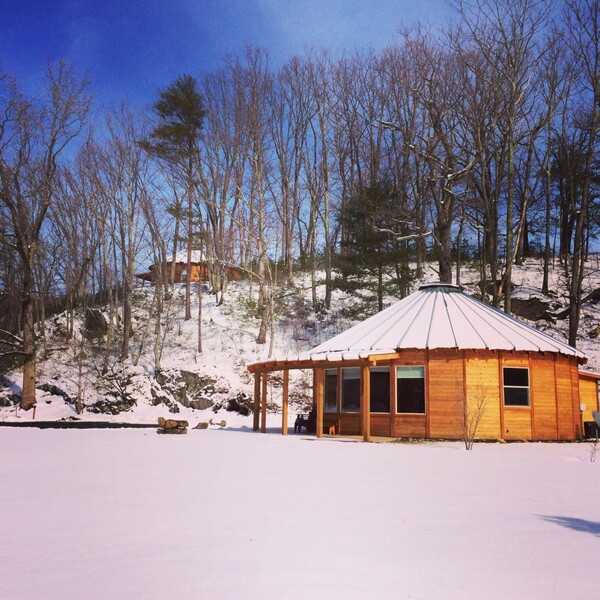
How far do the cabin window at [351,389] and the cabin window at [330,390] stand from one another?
0.46 metres

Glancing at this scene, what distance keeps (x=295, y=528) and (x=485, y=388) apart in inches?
396

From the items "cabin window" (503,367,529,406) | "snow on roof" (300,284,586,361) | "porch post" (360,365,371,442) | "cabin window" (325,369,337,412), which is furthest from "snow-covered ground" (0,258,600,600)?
"cabin window" (325,369,337,412)

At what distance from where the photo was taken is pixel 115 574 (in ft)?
12.0

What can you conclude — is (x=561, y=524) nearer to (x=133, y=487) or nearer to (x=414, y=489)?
(x=414, y=489)

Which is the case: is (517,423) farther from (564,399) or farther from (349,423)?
(349,423)

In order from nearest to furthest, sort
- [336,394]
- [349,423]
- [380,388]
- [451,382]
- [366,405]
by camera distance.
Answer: [366,405]
[451,382]
[380,388]
[349,423]
[336,394]

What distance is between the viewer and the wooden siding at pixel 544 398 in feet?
46.9

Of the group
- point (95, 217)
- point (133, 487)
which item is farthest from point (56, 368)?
point (133, 487)

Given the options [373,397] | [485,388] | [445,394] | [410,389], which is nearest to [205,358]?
[373,397]

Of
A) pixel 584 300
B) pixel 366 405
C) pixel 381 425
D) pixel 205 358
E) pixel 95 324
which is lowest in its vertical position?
pixel 381 425

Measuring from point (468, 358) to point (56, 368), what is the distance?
688 inches

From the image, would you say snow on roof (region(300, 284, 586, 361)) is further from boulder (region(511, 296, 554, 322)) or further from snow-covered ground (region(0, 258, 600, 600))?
boulder (region(511, 296, 554, 322))

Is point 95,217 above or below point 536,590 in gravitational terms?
above

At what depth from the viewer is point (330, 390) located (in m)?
16.3
